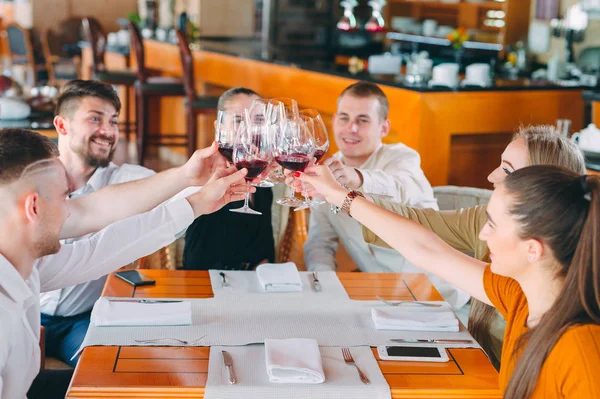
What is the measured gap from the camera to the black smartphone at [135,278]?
2363 mm

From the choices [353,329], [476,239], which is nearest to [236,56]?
[476,239]

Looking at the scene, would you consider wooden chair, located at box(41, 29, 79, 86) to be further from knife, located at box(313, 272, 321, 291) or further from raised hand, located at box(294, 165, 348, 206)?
raised hand, located at box(294, 165, 348, 206)

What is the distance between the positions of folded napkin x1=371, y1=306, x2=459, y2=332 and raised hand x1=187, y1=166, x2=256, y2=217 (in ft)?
1.70

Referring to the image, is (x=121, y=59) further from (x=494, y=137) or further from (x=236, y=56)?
(x=494, y=137)

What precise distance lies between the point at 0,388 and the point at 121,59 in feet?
25.5

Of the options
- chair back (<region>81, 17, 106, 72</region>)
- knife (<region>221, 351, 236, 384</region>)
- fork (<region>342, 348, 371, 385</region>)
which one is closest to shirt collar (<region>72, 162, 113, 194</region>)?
knife (<region>221, 351, 236, 384</region>)

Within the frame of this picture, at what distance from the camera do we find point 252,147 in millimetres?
2262

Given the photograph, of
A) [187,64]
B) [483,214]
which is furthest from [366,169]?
[187,64]

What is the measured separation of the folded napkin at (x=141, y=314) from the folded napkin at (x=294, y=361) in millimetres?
274

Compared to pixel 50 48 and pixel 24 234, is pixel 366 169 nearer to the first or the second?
pixel 24 234

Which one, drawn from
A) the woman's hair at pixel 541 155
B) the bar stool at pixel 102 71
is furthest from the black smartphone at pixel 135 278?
the bar stool at pixel 102 71

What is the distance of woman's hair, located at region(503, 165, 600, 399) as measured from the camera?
62.9 inches

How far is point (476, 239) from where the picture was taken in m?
2.53

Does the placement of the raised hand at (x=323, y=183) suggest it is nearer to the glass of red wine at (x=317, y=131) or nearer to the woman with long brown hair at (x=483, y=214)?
the glass of red wine at (x=317, y=131)
